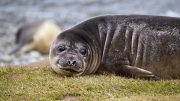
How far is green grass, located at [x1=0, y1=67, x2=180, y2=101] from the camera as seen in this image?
3.96 metres

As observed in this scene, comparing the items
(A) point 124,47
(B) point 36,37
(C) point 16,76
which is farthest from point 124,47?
(B) point 36,37

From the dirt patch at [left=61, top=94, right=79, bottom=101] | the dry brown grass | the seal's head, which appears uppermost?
the seal's head

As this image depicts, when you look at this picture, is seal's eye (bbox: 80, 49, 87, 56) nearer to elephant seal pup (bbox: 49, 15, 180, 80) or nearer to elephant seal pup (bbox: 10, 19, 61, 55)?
elephant seal pup (bbox: 49, 15, 180, 80)

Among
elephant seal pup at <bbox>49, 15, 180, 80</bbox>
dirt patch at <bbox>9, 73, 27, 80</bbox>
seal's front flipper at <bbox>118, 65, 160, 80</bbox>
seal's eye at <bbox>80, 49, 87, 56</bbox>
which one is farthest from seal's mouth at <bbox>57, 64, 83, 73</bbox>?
seal's front flipper at <bbox>118, 65, 160, 80</bbox>

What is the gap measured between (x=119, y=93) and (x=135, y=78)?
0.99 meters

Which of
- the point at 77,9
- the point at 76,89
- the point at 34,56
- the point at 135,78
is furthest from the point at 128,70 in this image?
the point at 77,9

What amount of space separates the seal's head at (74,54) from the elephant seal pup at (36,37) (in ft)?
26.6

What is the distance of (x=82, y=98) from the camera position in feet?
12.9

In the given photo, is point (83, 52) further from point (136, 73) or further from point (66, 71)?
point (136, 73)

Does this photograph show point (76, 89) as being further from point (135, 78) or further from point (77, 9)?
point (77, 9)

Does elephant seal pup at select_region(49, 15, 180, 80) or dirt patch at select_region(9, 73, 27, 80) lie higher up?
elephant seal pup at select_region(49, 15, 180, 80)

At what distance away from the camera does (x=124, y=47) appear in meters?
5.58

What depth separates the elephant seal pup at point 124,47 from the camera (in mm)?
5141

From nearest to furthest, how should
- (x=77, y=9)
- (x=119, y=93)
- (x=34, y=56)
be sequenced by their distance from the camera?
1. (x=119, y=93)
2. (x=34, y=56)
3. (x=77, y=9)
